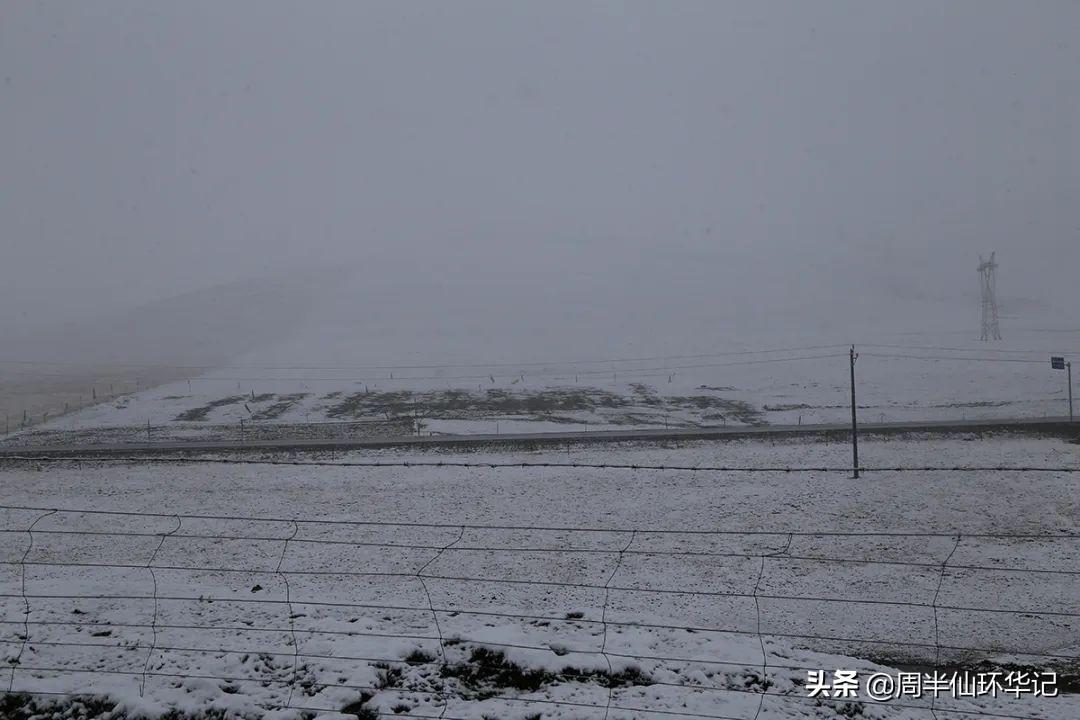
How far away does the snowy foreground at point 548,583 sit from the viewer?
7895 mm

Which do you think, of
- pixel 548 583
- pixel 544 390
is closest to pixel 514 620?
pixel 548 583

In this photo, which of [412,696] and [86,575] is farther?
[86,575]

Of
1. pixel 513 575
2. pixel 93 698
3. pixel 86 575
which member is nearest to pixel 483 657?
pixel 93 698

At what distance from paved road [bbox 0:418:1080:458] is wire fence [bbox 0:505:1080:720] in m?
9.52

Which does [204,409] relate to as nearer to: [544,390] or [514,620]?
[544,390]

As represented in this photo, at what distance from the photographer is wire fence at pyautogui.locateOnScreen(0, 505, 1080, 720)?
303 inches

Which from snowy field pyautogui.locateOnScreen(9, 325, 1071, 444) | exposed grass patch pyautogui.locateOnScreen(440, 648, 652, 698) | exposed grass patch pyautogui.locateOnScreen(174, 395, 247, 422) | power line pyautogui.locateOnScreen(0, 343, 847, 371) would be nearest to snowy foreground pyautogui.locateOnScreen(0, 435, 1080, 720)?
exposed grass patch pyautogui.locateOnScreen(440, 648, 652, 698)

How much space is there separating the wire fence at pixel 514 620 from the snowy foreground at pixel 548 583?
0.06 metres

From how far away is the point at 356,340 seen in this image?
7406cm

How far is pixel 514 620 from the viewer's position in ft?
36.5

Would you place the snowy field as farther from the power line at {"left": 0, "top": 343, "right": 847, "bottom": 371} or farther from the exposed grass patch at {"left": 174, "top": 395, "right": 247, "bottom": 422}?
the power line at {"left": 0, "top": 343, "right": 847, "bottom": 371}

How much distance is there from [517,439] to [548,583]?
18938 millimetres

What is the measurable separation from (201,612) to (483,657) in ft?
16.4

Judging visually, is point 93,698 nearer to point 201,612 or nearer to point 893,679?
point 201,612
